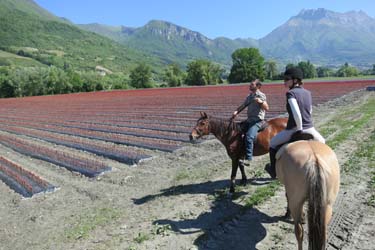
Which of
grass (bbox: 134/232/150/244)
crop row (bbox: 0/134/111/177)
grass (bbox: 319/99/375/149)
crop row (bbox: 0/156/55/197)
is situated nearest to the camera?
grass (bbox: 134/232/150/244)

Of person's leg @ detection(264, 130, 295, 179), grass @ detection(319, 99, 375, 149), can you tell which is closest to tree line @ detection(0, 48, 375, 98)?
grass @ detection(319, 99, 375, 149)

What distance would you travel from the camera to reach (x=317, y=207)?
3.91 metres

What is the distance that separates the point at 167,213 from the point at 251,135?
8.34 feet

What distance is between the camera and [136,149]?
1285 centimetres

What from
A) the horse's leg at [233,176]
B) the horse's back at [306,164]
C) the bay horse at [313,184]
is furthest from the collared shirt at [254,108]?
the bay horse at [313,184]

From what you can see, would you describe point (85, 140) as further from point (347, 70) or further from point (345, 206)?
point (347, 70)

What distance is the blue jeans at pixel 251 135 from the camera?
23.2 feet

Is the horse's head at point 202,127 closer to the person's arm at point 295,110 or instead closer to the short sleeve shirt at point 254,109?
the short sleeve shirt at point 254,109

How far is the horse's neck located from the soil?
132 cm

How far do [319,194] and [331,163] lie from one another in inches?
20.2

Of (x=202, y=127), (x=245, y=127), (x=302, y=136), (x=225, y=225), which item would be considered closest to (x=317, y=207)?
(x=302, y=136)

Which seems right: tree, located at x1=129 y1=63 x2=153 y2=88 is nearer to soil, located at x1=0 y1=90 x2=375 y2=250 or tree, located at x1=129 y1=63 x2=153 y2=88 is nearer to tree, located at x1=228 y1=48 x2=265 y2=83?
tree, located at x1=228 y1=48 x2=265 y2=83

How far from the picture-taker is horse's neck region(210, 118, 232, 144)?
724cm

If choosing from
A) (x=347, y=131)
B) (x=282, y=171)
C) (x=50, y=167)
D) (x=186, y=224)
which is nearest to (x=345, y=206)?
(x=282, y=171)
